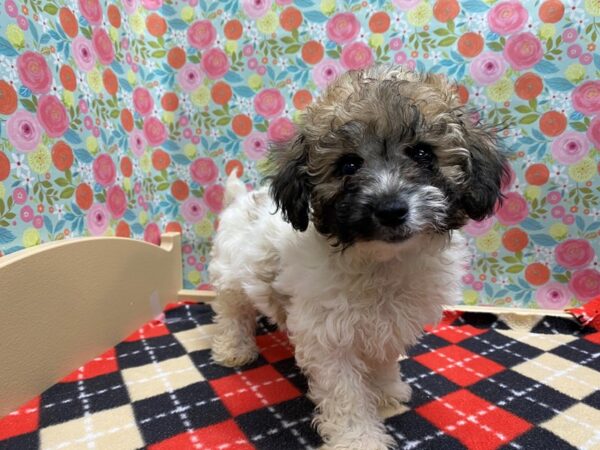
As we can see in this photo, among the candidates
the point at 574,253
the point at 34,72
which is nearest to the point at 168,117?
the point at 34,72

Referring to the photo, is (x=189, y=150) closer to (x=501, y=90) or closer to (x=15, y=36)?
(x=15, y=36)

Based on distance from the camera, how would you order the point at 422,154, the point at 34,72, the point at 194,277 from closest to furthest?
the point at 422,154
the point at 34,72
the point at 194,277

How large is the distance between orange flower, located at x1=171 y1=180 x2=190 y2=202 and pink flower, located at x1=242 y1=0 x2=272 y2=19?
108cm

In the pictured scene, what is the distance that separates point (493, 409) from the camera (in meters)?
1.56

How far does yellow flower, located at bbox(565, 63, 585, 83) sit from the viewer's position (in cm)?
213

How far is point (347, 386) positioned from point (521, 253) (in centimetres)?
155

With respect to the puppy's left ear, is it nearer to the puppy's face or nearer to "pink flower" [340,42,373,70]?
the puppy's face

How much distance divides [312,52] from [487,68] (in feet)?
3.15

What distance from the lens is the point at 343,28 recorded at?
7.65 feet

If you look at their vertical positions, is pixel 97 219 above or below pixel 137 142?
below

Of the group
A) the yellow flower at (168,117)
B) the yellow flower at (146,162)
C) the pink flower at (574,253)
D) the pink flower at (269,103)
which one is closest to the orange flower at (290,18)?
the pink flower at (269,103)

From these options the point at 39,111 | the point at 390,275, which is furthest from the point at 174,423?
the point at 39,111

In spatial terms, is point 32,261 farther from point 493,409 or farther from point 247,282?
point 493,409

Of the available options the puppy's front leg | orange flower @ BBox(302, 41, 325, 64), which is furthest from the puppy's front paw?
orange flower @ BBox(302, 41, 325, 64)
